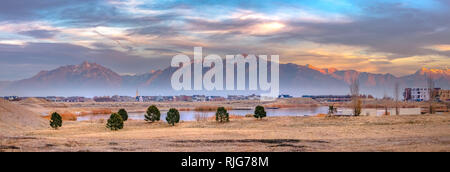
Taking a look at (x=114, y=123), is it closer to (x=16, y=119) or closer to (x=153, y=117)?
(x=153, y=117)

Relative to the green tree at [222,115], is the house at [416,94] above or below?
above

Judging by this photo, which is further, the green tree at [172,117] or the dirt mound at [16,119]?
the green tree at [172,117]

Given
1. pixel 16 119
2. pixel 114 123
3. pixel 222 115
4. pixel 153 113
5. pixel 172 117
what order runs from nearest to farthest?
pixel 114 123, pixel 172 117, pixel 16 119, pixel 222 115, pixel 153 113

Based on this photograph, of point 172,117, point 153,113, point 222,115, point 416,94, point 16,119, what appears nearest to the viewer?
point 172,117

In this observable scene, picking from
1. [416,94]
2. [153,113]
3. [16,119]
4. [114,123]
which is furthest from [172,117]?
[416,94]

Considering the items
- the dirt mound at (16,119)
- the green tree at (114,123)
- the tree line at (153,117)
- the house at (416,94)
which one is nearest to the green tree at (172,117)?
the tree line at (153,117)

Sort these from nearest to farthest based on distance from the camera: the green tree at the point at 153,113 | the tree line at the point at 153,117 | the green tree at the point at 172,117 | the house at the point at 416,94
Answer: the tree line at the point at 153,117 → the green tree at the point at 172,117 → the green tree at the point at 153,113 → the house at the point at 416,94

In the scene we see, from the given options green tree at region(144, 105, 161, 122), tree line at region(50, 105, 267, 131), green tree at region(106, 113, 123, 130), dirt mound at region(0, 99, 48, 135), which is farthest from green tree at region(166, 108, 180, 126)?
dirt mound at region(0, 99, 48, 135)

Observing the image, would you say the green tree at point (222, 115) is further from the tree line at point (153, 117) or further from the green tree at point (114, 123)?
the green tree at point (114, 123)
